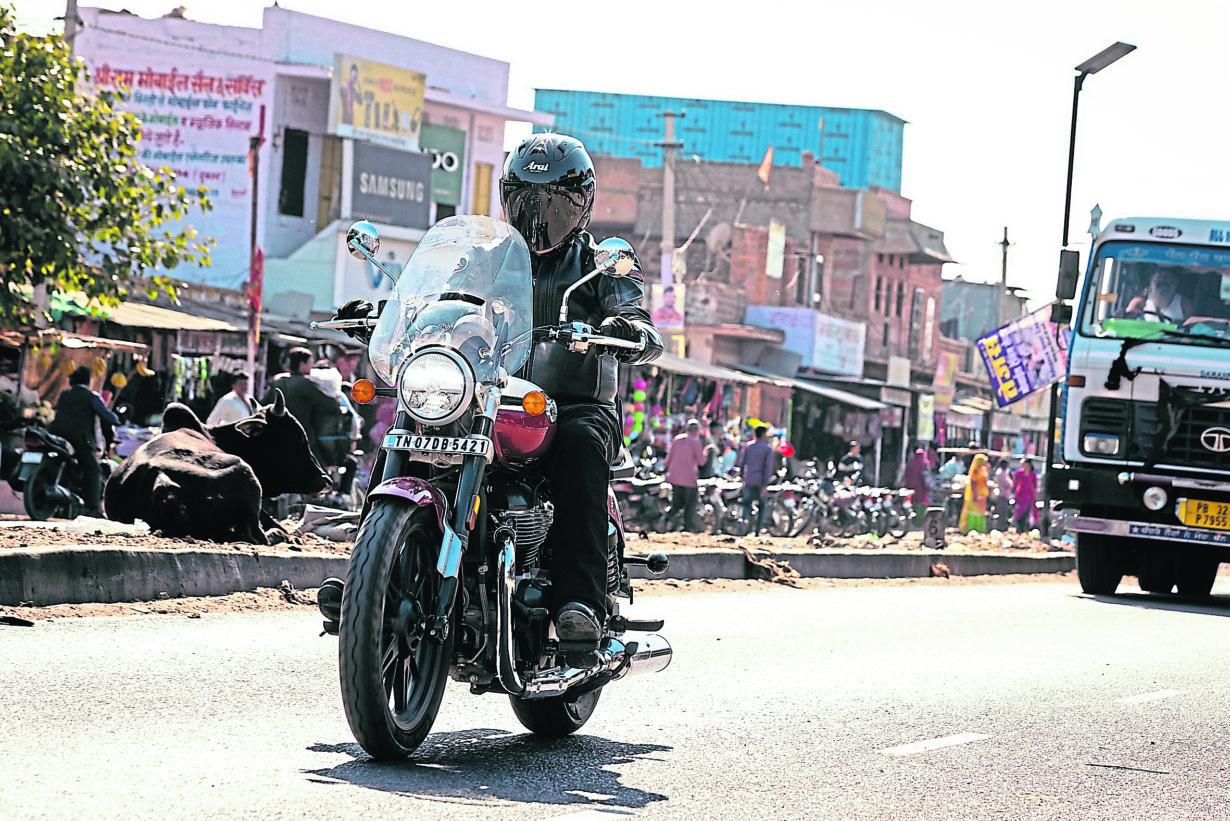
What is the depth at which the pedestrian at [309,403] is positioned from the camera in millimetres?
17453

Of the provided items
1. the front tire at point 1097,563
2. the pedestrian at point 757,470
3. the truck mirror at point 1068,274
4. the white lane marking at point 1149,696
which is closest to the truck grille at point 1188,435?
the truck mirror at point 1068,274

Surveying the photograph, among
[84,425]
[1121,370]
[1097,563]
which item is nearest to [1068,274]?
[1121,370]

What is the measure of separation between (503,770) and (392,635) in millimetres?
735

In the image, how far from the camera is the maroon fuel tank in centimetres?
538

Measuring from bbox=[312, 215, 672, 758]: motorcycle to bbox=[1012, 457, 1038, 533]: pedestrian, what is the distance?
84.5ft

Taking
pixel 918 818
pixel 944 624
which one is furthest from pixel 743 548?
pixel 918 818

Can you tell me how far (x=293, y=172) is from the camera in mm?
32969

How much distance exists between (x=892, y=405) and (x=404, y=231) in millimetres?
18959

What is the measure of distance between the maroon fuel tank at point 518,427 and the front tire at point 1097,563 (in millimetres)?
12425

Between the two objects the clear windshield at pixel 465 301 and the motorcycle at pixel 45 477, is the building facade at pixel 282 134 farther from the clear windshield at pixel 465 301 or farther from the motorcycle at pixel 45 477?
the clear windshield at pixel 465 301

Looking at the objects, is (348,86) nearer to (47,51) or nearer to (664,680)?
(47,51)

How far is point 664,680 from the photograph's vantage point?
8172mm

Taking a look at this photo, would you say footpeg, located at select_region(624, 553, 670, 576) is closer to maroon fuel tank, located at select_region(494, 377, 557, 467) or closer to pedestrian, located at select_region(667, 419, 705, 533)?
maroon fuel tank, located at select_region(494, 377, 557, 467)

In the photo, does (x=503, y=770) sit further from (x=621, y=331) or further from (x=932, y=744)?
(x=932, y=744)
